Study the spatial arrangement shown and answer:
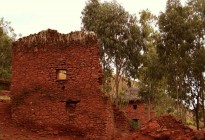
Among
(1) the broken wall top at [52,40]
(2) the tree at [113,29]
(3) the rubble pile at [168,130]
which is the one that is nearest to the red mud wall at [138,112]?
(2) the tree at [113,29]

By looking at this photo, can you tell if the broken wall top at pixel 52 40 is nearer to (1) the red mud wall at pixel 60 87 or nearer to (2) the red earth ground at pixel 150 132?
(1) the red mud wall at pixel 60 87

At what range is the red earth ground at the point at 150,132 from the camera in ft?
42.2

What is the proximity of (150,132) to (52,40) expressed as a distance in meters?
5.70

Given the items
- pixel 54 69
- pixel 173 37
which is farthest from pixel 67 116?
pixel 173 37

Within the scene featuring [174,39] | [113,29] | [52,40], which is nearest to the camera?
[52,40]

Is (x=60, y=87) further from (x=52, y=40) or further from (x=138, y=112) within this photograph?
(x=138, y=112)

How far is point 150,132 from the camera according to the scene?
13.2 m

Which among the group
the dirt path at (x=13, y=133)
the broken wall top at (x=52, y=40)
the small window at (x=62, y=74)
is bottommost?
the dirt path at (x=13, y=133)

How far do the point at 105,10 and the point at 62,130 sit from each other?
49.1 feet

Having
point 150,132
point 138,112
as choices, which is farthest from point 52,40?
point 138,112

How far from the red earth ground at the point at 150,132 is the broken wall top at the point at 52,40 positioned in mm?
2866

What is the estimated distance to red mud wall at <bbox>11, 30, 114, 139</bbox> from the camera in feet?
50.1

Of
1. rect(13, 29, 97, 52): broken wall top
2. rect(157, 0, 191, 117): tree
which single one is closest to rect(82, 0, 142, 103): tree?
rect(157, 0, 191, 117): tree

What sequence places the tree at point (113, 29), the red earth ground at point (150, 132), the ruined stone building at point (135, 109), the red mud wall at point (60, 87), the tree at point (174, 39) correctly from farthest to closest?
the ruined stone building at point (135, 109), the tree at point (113, 29), the tree at point (174, 39), the red mud wall at point (60, 87), the red earth ground at point (150, 132)
